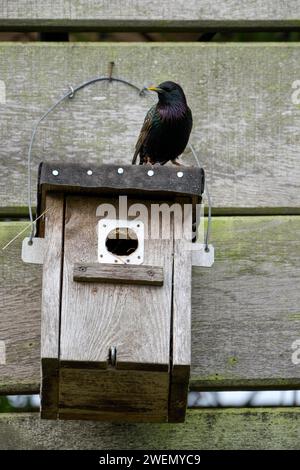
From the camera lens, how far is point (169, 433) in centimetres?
485

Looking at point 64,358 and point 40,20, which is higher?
point 40,20

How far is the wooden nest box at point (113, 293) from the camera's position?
14.6 feet

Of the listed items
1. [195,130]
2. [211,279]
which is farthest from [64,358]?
[195,130]

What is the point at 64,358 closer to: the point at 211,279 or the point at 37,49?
the point at 211,279

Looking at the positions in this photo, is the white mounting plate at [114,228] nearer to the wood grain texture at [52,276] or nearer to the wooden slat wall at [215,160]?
the wood grain texture at [52,276]

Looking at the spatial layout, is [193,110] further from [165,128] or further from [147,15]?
[147,15]

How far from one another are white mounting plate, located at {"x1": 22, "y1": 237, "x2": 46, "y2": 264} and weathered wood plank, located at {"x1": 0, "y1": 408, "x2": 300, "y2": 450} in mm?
552

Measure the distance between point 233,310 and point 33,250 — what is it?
2.40 feet

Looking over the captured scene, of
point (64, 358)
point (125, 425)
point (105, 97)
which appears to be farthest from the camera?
point (105, 97)

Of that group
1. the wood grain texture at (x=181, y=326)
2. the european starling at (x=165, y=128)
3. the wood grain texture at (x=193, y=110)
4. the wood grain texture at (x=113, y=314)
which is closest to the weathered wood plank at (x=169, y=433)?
the wood grain texture at (x=181, y=326)

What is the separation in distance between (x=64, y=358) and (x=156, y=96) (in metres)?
1.19

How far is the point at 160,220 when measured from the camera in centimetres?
462

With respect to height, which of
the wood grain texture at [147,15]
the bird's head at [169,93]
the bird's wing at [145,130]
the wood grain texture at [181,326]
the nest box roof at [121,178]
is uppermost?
the wood grain texture at [147,15]

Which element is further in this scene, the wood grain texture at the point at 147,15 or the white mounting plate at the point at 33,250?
the wood grain texture at the point at 147,15
